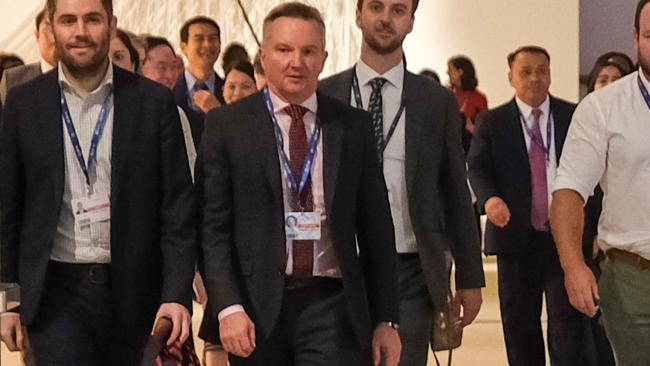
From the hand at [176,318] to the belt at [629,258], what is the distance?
153 cm

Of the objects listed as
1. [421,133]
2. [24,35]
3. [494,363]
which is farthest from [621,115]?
[24,35]

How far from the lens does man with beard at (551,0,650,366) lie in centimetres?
502

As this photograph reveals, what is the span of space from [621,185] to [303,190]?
1.19m

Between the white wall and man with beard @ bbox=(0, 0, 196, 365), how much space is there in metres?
8.54

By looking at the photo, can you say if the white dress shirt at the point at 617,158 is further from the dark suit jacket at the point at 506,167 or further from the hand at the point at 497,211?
the dark suit jacket at the point at 506,167

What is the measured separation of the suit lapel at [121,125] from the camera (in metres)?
4.43

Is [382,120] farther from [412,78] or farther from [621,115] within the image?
[621,115]

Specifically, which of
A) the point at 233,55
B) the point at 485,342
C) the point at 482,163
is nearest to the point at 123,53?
the point at 482,163

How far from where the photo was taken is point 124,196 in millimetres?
4441

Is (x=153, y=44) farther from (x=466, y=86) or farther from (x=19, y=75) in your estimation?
(x=466, y=86)

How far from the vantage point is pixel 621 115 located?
5.05 metres

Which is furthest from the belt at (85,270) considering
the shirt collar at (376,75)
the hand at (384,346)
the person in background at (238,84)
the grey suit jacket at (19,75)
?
the person in background at (238,84)

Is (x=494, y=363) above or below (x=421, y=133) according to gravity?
below

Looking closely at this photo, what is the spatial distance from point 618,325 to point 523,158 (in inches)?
105
